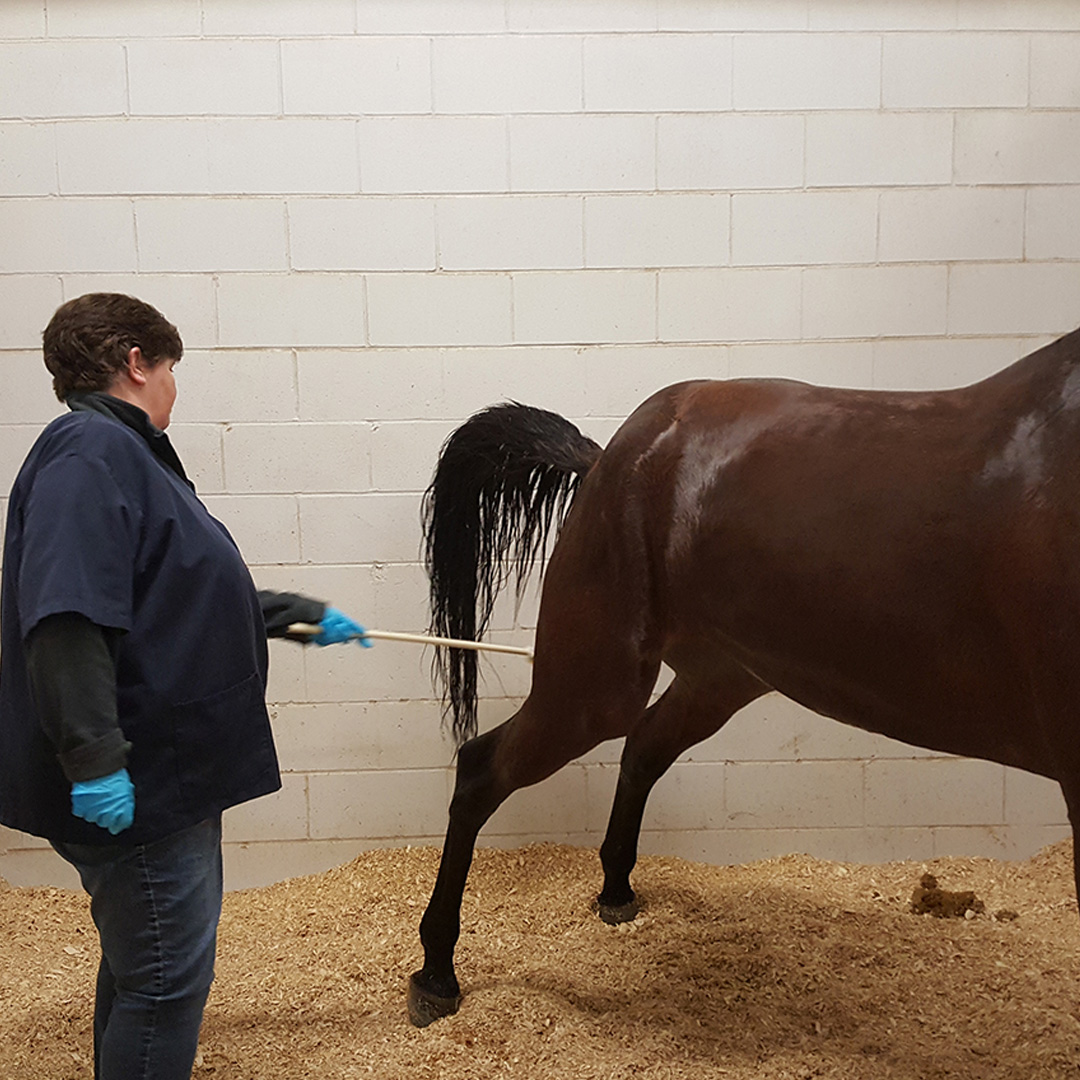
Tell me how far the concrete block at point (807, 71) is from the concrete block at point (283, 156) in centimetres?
109

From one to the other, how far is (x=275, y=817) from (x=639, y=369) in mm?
1691

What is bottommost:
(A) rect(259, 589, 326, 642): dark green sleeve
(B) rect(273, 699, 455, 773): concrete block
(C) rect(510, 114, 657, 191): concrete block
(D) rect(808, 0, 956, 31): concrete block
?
(B) rect(273, 699, 455, 773): concrete block

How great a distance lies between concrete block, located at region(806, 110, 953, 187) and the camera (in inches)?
107

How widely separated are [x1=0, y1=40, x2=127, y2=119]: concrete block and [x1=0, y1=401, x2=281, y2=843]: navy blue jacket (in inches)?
66.2

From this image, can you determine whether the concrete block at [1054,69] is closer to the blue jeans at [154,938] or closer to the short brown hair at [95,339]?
the short brown hair at [95,339]

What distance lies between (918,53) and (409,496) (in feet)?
6.11

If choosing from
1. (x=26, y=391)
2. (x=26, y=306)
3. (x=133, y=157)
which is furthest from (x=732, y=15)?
(x=26, y=391)

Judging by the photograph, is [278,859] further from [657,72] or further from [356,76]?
[657,72]

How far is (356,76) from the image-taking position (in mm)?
2650

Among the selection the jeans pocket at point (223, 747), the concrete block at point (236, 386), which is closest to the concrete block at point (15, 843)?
the concrete block at point (236, 386)

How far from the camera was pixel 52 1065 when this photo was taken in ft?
6.69

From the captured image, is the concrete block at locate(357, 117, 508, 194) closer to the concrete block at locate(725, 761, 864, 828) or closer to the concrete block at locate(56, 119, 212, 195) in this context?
the concrete block at locate(56, 119, 212, 195)

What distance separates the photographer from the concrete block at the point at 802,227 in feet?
8.96

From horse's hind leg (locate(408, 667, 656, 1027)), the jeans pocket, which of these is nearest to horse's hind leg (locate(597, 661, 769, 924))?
horse's hind leg (locate(408, 667, 656, 1027))
